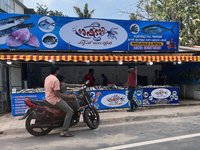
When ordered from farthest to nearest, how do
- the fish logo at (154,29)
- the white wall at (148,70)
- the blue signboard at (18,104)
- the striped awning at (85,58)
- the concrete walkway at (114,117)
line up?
the white wall at (148,70)
the fish logo at (154,29)
the blue signboard at (18,104)
the striped awning at (85,58)
the concrete walkway at (114,117)

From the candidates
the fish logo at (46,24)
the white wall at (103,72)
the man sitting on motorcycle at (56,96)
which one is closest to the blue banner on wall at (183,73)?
the white wall at (103,72)

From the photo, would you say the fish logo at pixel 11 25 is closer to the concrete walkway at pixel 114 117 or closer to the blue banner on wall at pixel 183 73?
the concrete walkway at pixel 114 117

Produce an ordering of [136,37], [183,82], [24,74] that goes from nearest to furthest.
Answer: [136,37] < [24,74] < [183,82]

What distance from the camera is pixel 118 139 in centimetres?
424

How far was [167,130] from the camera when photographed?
4.89 meters

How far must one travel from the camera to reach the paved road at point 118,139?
12.4ft

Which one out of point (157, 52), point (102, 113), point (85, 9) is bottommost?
point (102, 113)

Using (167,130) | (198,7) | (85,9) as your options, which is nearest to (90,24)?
(167,130)

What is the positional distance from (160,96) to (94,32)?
4.37 meters

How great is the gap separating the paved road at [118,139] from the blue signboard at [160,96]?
2.77 m

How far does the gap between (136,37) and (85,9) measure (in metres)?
19.2

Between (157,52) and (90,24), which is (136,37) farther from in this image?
(90,24)

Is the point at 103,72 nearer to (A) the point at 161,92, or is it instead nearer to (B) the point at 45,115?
(A) the point at 161,92

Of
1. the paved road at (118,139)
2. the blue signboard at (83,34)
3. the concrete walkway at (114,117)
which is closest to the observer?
the paved road at (118,139)
